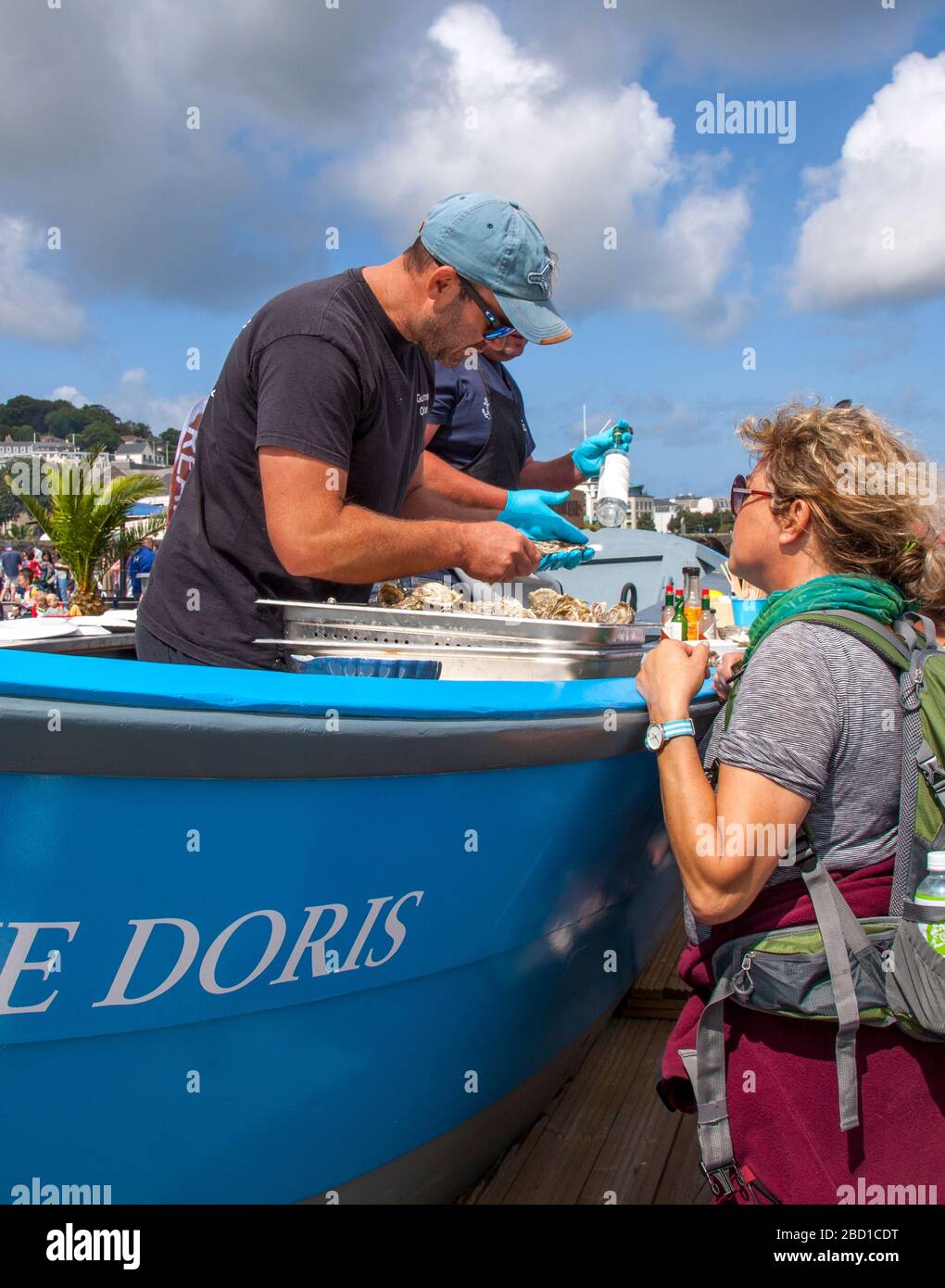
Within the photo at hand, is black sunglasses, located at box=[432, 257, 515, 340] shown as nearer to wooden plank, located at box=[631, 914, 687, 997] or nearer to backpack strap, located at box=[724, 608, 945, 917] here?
backpack strap, located at box=[724, 608, 945, 917]

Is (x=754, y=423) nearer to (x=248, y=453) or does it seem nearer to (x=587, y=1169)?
(x=248, y=453)

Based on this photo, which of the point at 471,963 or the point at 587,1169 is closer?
the point at 471,963

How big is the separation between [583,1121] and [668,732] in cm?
145

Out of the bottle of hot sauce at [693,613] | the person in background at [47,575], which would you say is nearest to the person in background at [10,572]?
the person in background at [47,575]

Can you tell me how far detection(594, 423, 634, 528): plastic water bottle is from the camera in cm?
319

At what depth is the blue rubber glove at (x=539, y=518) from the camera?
9.45ft

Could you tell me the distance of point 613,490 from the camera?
3215mm

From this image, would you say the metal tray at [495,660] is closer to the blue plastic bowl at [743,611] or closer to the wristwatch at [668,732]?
the wristwatch at [668,732]

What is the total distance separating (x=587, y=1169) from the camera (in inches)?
97.7

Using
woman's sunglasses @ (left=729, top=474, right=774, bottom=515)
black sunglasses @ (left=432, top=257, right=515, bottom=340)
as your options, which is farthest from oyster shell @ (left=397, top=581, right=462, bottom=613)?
woman's sunglasses @ (left=729, top=474, right=774, bottom=515)
